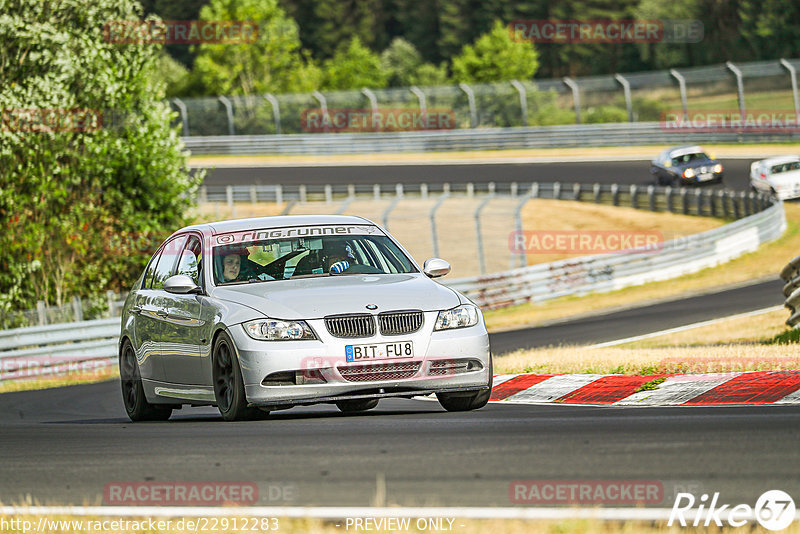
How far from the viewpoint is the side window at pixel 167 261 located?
1055cm

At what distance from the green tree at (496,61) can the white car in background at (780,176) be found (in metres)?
52.0

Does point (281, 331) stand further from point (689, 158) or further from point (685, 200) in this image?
point (689, 158)

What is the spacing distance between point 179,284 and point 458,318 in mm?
2086

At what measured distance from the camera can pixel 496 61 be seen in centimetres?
9425

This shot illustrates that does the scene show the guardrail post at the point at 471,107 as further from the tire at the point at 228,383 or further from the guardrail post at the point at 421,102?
the tire at the point at 228,383

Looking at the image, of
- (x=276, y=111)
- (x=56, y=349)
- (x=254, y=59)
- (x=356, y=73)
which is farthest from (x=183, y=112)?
(x=356, y=73)

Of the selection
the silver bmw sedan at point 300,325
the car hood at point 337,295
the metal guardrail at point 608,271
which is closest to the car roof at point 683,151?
the metal guardrail at point 608,271

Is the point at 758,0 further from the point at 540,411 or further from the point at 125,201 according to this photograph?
the point at 540,411

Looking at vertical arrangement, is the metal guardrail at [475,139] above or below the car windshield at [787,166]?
below

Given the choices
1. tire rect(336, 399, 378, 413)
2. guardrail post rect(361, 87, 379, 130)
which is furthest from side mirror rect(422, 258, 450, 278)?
guardrail post rect(361, 87, 379, 130)

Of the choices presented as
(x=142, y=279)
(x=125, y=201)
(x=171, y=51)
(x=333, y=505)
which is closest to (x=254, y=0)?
(x=171, y=51)

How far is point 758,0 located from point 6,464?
10235 centimetres

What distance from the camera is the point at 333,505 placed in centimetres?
529

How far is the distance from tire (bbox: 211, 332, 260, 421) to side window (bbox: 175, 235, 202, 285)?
3.01 ft
